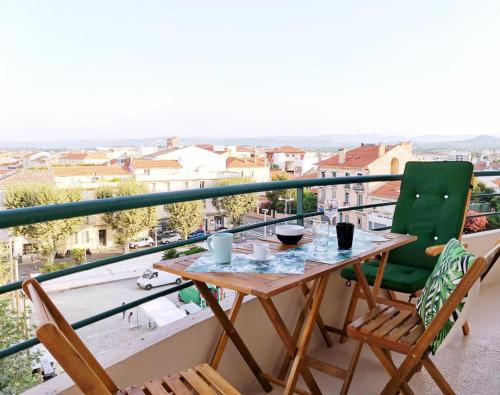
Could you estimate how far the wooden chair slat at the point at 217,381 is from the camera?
4.30 ft

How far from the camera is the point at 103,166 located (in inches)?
842

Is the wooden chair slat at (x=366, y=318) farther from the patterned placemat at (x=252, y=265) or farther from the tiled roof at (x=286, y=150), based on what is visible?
the tiled roof at (x=286, y=150)

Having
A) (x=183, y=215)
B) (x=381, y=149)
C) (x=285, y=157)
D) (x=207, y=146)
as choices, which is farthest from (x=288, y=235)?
(x=207, y=146)

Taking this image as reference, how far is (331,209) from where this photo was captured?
2.18 metres

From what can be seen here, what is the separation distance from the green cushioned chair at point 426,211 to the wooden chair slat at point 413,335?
2.30ft

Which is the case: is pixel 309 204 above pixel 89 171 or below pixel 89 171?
above

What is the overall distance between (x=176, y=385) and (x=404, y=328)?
978 mm

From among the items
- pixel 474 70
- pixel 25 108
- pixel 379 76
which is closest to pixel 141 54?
pixel 25 108

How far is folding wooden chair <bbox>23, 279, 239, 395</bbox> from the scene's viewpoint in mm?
826

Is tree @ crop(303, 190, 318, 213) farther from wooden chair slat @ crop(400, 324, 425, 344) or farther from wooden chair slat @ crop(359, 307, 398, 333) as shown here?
wooden chair slat @ crop(400, 324, 425, 344)

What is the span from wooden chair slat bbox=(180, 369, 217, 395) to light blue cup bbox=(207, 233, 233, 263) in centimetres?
42

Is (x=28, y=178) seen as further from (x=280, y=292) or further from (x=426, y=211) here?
(x=280, y=292)

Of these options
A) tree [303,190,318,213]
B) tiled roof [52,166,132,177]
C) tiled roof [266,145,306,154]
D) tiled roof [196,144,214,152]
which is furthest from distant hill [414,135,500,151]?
tiled roof [196,144,214,152]

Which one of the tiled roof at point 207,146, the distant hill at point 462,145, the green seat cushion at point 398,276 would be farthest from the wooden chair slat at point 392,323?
the tiled roof at point 207,146
